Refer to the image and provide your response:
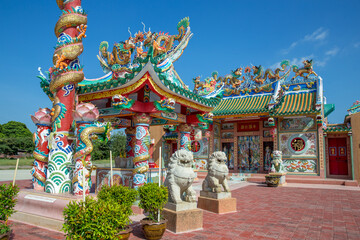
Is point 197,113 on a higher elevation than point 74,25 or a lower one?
lower

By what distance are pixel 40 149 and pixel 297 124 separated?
14666mm

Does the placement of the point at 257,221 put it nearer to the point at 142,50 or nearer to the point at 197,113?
the point at 197,113

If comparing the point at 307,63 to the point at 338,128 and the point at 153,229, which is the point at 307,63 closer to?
the point at 338,128

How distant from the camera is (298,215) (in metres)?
6.68

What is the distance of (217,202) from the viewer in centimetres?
671

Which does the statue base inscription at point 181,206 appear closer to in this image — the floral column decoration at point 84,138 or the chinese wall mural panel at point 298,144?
the floral column decoration at point 84,138

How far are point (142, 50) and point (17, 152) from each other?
39711 millimetres

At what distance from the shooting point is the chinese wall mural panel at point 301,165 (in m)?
15.4

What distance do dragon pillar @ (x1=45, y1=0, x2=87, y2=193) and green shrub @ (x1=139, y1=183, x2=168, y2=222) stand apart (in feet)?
8.07

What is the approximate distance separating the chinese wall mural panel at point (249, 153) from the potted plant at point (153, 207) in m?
14.6

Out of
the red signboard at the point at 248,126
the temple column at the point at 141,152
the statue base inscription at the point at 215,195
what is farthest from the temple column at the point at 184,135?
the red signboard at the point at 248,126

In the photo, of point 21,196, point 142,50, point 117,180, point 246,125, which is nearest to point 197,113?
point 142,50

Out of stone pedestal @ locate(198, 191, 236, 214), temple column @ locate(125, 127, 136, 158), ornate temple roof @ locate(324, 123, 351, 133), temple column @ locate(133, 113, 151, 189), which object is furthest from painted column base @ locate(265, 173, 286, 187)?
temple column @ locate(133, 113, 151, 189)

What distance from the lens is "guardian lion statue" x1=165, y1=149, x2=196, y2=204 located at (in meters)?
5.29
